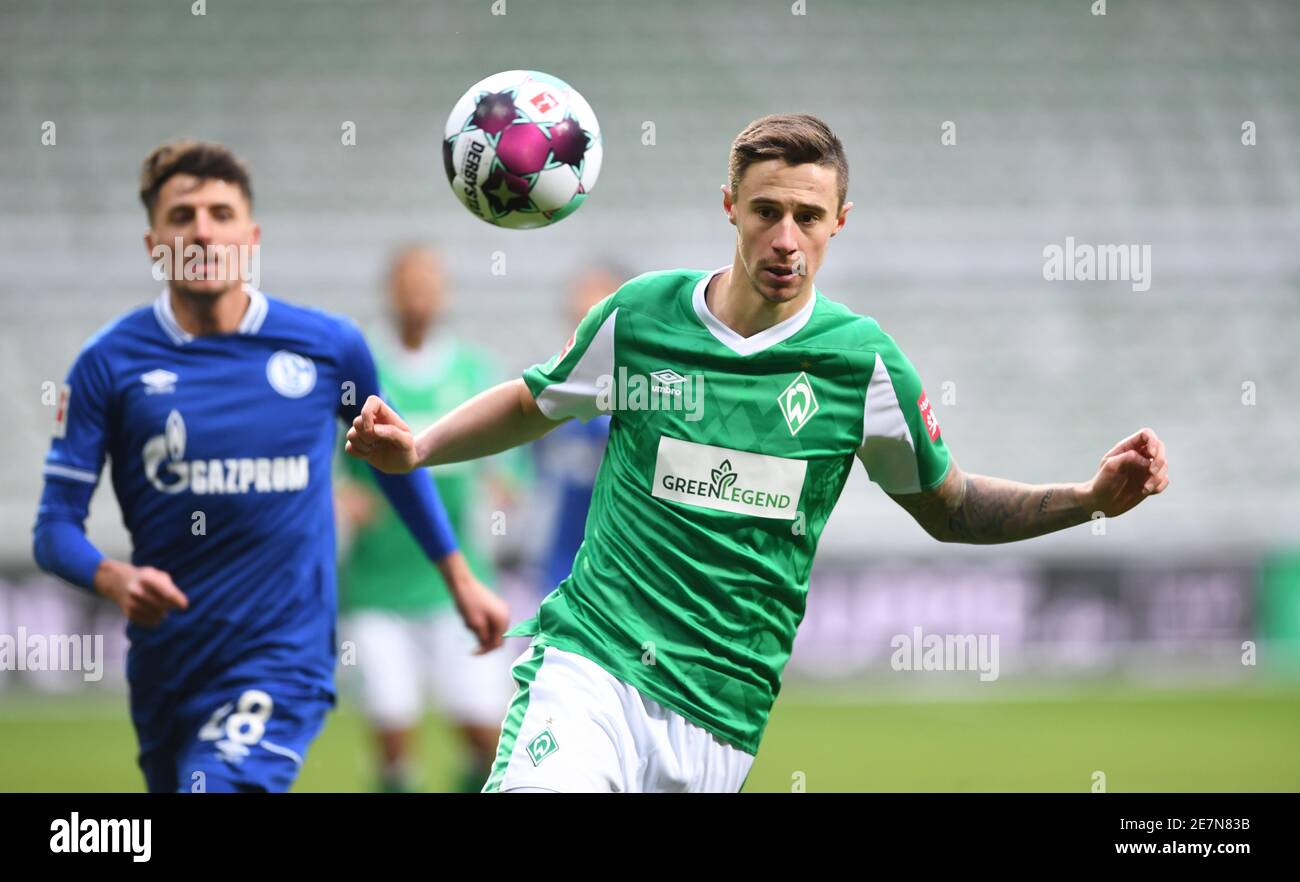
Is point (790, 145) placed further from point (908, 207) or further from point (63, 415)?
point (908, 207)

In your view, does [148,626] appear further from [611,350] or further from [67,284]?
[67,284]

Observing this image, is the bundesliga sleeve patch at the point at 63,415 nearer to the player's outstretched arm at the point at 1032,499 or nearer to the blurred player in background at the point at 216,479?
the blurred player in background at the point at 216,479

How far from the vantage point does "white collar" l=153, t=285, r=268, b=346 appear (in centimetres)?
560

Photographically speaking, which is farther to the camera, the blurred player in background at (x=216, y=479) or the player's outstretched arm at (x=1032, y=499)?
the blurred player in background at (x=216, y=479)

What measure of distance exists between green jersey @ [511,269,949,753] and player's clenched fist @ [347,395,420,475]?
1.55 ft

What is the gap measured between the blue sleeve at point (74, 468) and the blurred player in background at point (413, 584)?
7.89ft

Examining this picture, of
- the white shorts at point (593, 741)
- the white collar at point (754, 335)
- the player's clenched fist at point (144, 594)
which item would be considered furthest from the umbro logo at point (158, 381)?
the white collar at point (754, 335)

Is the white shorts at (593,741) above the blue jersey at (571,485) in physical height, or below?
below

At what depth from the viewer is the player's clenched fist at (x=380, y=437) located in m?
4.36
